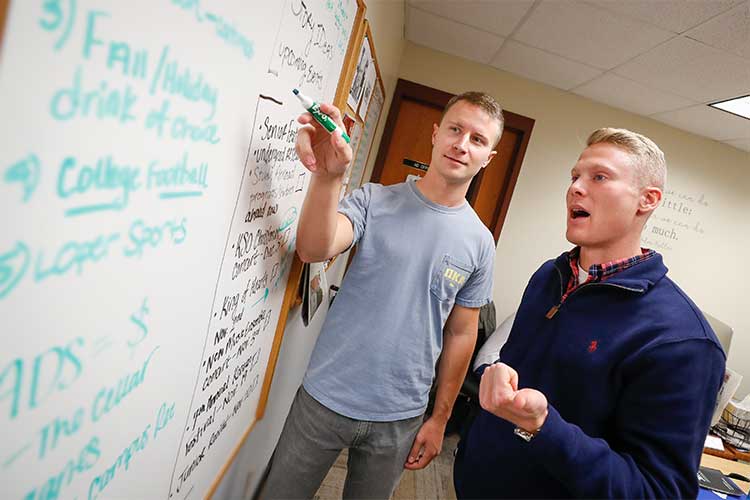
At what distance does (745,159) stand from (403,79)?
2893mm

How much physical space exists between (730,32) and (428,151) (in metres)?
1.96

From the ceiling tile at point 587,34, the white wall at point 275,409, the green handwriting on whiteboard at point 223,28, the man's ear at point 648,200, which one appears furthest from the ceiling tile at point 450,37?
the green handwriting on whiteboard at point 223,28

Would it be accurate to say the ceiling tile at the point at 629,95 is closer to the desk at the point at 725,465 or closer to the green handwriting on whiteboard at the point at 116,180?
the desk at the point at 725,465

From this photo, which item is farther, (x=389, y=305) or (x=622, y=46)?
(x=622, y=46)

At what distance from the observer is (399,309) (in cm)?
115

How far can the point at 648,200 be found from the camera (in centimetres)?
102

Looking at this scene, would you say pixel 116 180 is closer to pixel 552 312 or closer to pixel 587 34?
pixel 552 312

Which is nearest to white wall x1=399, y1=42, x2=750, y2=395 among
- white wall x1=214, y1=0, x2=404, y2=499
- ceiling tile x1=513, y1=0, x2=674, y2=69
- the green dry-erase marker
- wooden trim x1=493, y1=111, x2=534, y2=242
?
wooden trim x1=493, y1=111, x2=534, y2=242

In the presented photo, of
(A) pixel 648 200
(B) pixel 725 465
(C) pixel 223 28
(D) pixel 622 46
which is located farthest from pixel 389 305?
(B) pixel 725 465

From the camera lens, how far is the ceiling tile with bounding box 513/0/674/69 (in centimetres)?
194

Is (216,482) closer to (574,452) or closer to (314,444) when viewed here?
(314,444)

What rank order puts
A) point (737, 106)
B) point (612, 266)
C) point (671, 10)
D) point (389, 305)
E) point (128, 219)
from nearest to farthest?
point (128, 219)
point (612, 266)
point (389, 305)
point (671, 10)
point (737, 106)

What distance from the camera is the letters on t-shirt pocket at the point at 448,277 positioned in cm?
118

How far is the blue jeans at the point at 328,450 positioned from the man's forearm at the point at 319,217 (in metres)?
0.49
